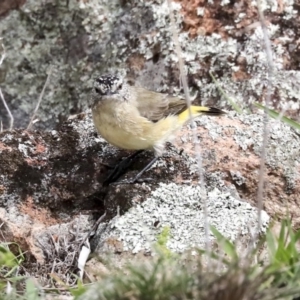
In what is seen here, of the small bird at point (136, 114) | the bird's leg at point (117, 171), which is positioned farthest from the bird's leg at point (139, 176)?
the bird's leg at point (117, 171)

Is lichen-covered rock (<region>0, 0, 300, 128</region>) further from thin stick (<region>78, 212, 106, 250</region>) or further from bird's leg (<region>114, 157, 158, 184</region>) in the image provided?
thin stick (<region>78, 212, 106, 250</region>)

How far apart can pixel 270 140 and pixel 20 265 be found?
66.8 inches

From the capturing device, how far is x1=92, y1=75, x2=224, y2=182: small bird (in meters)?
4.29

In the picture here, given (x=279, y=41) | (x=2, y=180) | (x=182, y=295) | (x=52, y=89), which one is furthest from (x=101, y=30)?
(x=182, y=295)

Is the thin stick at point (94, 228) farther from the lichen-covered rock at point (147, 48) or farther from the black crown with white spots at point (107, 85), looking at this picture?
the lichen-covered rock at point (147, 48)

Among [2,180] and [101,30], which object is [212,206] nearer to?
[2,180]

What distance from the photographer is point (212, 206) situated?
11.8 feet

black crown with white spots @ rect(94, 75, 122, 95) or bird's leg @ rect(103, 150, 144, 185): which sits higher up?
black crown with white spots @ rect(94, 75, 122, 95)

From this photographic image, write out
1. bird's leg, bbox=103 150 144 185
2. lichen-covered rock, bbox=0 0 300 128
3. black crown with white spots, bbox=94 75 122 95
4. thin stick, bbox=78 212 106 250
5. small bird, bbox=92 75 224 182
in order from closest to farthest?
thin stick, bbox=78 212 106 250 < bird's leg, bbox=103 150 144 185 < small bird, bbox=92 75 224 182 < black crown with white spots, bbox=94 75 122 95 < lichen-covered rock, bbox=0 0 300 128

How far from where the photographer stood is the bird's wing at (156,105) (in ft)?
15.4

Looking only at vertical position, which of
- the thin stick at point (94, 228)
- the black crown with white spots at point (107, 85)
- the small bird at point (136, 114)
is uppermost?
the black crown with white spots at point (107, 85)

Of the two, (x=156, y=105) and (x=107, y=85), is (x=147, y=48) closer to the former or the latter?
(x=156, y=105)

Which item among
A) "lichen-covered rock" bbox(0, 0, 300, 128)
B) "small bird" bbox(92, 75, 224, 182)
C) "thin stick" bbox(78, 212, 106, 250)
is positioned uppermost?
"lichen-covered rock" bbox(0, 0, 300, 128)

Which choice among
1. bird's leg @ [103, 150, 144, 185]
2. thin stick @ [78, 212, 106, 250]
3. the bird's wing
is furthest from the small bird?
thin stick @ [78, 212, 106, 250]
